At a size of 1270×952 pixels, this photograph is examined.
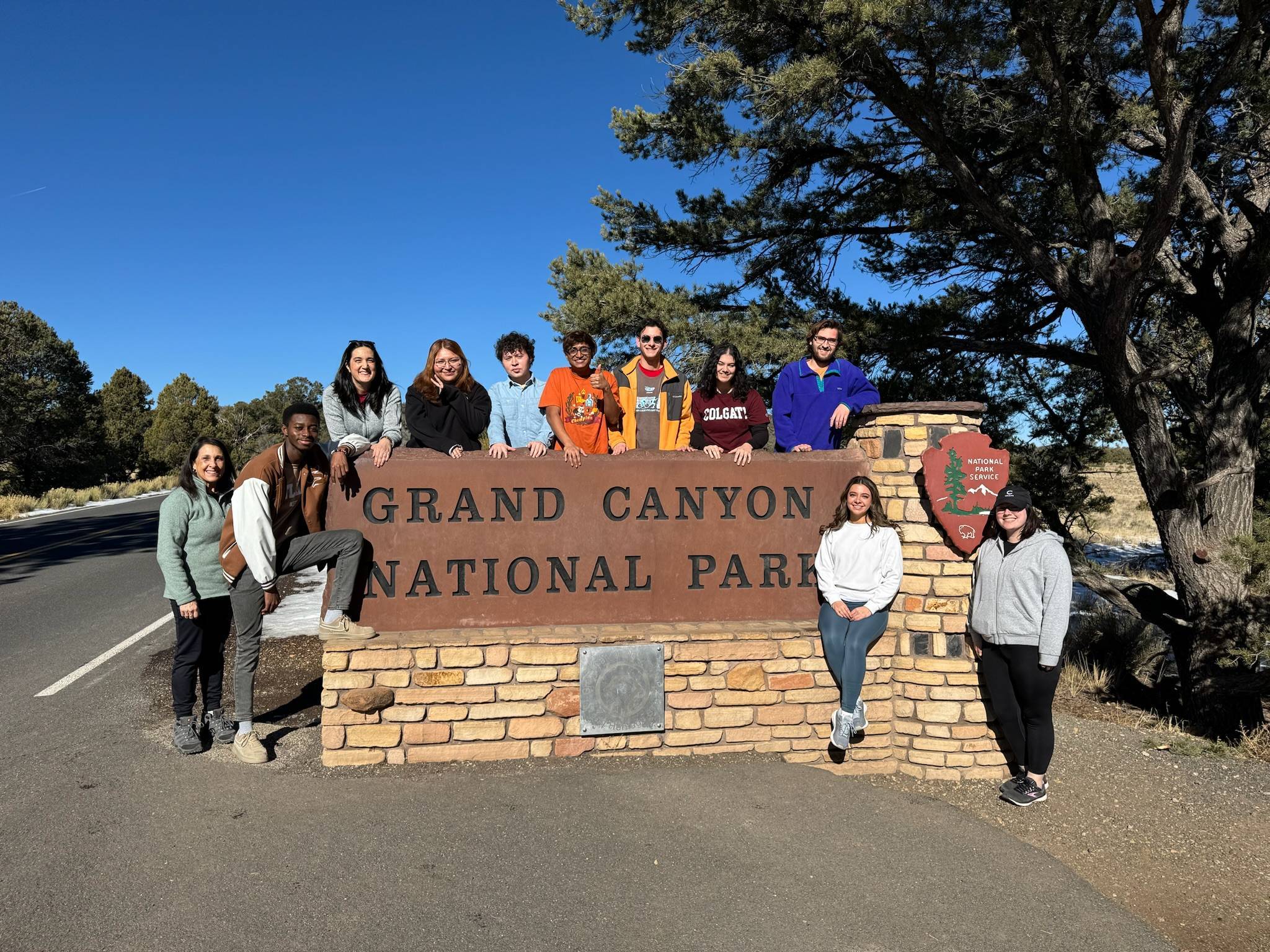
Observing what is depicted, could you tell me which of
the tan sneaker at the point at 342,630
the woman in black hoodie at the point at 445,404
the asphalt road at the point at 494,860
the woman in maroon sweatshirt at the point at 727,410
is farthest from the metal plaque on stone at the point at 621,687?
the woman in black hoodie at the point at 445,404

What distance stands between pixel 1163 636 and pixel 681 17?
9.07 metres

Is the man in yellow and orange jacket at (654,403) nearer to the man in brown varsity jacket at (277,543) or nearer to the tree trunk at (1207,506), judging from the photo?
the man in brown varsity jacket at (277,543)

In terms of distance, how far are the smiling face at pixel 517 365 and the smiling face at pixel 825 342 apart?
1.81m

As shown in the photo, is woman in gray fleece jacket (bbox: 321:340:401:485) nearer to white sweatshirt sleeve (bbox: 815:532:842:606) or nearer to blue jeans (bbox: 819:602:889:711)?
white sweatshirt sleeve (bbox: 815:532:842:606)

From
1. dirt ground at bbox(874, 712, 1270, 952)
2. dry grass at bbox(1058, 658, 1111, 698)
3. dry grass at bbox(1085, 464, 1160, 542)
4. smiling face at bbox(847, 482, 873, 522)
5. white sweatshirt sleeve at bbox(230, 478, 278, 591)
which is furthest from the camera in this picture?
dry grass at bbox(1085, 464, 1160, 542)

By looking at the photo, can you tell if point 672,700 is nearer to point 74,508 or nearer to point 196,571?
point 196,571

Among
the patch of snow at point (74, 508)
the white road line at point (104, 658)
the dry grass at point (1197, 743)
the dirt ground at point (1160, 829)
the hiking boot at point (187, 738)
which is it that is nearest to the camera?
the dirt ground at point (1160, 829)

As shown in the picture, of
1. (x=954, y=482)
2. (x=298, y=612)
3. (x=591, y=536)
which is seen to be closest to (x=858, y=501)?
(x=954, y=482)

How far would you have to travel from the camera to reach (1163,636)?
9.48 metres

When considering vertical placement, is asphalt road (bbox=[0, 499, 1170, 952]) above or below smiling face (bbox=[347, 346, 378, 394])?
below

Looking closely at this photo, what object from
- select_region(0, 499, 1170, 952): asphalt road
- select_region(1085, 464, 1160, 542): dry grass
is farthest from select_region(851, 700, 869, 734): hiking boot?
select_region(1085, 464, 1160, 542): dry grass

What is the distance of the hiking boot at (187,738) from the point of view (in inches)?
171

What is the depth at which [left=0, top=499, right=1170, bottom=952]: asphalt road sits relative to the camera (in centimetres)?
291

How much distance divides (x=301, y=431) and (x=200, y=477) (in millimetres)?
676
